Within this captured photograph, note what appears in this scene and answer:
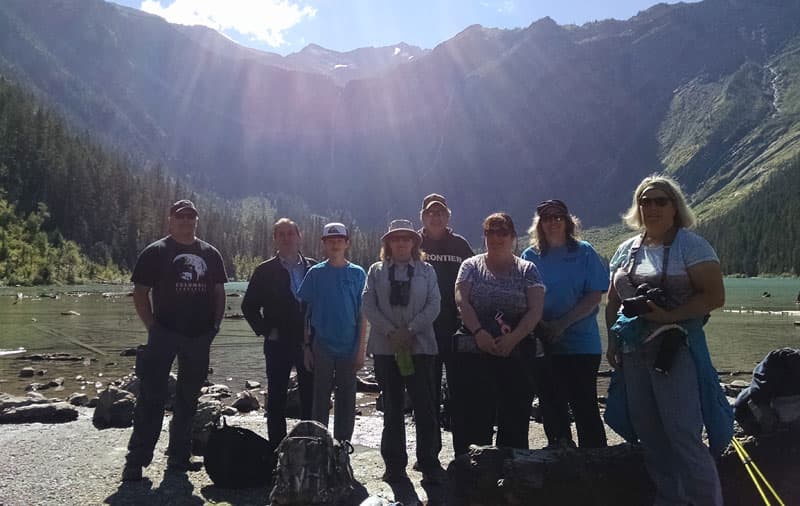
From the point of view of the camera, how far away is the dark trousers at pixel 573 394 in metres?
5.47

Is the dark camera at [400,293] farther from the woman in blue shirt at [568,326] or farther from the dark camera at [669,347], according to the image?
the dark camera at [669,347]

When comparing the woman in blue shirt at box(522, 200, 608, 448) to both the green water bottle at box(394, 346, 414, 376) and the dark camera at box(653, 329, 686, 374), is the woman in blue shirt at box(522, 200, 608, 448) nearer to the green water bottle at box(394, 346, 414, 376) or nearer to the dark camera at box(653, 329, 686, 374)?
the green water bottle at box(394, 346, 414, 376)

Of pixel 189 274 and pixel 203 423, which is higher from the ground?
pixel 189 274

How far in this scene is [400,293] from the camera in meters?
5.64

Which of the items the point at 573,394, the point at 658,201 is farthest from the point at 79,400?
the point at 658,201

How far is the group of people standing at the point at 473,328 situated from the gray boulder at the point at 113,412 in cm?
→ 342

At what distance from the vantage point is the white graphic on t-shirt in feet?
20.5

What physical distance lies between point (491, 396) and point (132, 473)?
12.1 feet

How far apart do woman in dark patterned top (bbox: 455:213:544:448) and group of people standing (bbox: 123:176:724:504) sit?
0.01 m

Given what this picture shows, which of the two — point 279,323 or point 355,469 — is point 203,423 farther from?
point 355,469

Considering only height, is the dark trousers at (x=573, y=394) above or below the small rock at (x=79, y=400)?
above

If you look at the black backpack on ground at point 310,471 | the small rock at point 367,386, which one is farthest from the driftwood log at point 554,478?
the small rock at point 367,386

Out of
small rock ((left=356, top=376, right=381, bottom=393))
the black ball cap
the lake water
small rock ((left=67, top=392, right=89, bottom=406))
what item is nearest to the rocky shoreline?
small rock ((left=67, top=392, right=89, bottom=406))

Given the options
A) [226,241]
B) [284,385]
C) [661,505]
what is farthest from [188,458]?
[226,241]
